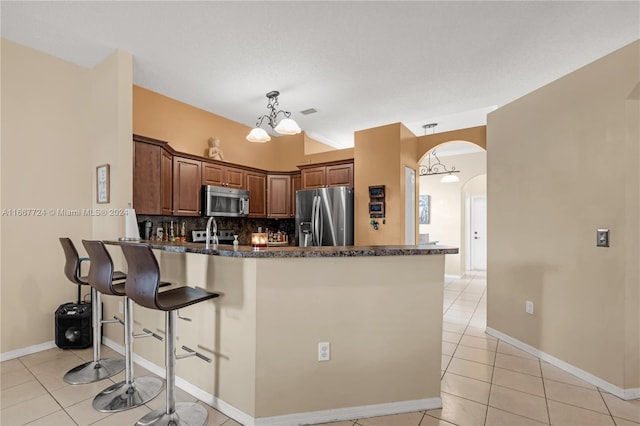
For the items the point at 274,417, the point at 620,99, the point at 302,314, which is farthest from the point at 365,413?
the point at 620,99

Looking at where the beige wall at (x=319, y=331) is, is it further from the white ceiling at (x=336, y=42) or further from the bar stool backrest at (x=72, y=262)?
the white ceiling at (x=336, y=42)

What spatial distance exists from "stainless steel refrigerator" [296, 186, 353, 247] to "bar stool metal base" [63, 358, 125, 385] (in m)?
2.84

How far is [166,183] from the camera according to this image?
374 cm

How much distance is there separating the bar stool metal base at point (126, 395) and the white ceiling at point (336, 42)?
2.99 metres

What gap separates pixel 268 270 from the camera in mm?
1816

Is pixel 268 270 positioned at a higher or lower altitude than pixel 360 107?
lower

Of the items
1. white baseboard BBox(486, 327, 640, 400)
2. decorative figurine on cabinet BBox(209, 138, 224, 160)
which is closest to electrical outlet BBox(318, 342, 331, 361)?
white baseboard BBox(486, 327, 640, 400)

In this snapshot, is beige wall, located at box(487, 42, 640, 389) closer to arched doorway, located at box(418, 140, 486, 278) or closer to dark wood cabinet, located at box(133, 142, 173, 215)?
arched doorway, located at box(418, 140, 486, 278)

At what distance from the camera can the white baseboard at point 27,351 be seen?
276 centimetres

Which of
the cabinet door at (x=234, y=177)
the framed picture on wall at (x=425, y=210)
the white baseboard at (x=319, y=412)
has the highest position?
the cabinet door at (x=234, y=177)

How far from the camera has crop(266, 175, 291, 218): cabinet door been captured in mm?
5453

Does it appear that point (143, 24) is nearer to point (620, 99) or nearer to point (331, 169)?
point (331, 169)

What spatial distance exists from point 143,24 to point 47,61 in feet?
4.57

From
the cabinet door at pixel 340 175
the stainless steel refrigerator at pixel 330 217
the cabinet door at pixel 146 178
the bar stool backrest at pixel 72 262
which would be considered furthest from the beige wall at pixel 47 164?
the cabinet door at pixel 340 175
